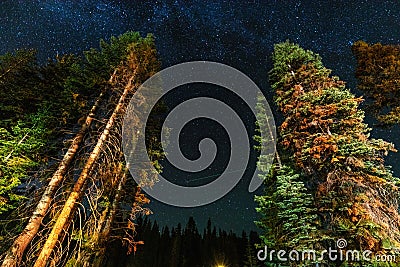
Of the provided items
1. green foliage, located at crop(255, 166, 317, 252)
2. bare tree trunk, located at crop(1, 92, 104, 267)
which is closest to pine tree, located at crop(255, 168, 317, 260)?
green foliage, located at crop(255, 166, 317, 252)

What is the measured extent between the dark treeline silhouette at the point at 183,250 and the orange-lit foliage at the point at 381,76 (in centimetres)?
4924

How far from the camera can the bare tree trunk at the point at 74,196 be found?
6.00m

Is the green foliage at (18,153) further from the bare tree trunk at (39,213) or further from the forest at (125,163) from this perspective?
the bare tree trunk at (39,213)

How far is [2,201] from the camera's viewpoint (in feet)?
33.3

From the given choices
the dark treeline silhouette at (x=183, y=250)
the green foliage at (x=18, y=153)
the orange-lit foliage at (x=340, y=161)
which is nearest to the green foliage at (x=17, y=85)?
the green foliage at (x=18, y=153)

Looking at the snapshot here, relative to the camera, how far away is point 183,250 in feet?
216

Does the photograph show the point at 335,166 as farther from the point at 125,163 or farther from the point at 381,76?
the point at 125,163

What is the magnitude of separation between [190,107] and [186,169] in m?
4.18

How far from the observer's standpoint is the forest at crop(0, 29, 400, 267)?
7.28 meters

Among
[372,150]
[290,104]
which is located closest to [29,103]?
[290,104]

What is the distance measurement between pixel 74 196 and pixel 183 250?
6584 centimetres

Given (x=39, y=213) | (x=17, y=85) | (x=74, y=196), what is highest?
(x=17, y=85)

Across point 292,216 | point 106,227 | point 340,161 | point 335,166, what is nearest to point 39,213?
point 106,227

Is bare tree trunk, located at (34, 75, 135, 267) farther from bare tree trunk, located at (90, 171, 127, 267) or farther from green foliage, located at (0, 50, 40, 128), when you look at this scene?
green foliage, located at (0, 50, 40, 128)
